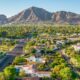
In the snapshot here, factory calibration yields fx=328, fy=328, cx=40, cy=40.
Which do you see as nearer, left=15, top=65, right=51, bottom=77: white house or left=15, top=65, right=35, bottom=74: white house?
left=15, top=65, right=51, bottom=77: white house

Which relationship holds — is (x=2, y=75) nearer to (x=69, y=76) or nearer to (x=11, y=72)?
(x=11, y=72)

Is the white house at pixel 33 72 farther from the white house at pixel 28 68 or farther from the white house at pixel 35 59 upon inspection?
the white house at pixel 35 59

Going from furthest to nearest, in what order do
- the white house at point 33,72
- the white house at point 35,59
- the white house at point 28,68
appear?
the white house at point 35,59
the white house at point 28,68
the white house at point 33,72

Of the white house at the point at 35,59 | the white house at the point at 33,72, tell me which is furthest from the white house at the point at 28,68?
the white house at the point at 35,59

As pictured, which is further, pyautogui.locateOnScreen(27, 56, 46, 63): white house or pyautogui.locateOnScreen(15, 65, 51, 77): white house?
pyautogui.locateOnScreen(27, 56, 46, 63): white house

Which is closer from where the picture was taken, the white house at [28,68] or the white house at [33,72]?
the white house at [33,72]

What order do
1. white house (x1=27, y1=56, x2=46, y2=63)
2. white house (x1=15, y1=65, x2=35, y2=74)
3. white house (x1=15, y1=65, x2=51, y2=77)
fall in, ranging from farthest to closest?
1. white house (x1=27, y1=56, x2=46, y2=63)
2. white house (x1=15, y1=65, x2=35, y2=74)
3. white house (x1=15, y1=65, x2=51, y2=77)

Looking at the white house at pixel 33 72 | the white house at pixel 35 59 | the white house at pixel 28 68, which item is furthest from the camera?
the white house at pixel 35 59

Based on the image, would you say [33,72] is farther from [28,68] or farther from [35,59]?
[35,59]

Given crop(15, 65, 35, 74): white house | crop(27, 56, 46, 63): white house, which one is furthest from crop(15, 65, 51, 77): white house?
crop(27, 56, 46, 63): white house

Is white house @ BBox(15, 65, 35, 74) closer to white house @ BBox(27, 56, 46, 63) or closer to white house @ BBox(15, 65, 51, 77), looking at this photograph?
white house @ BBox(15, 65, 51, 77)

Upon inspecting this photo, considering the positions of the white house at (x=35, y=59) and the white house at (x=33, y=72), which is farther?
the white house at (x=35, y=59)

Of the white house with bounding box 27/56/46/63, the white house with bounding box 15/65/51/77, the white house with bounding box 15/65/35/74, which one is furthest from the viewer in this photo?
the white house with bounding box 27/56/46/63
